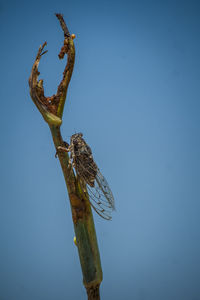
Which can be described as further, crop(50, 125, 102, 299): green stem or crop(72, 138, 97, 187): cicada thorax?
crop(50, 125, 102, 299): green stem

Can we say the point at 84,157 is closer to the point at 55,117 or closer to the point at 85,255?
the point at 55,117

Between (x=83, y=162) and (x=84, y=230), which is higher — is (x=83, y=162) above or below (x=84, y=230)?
above

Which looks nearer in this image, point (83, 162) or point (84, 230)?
point (83, 162)

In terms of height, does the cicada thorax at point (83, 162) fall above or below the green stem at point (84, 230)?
above

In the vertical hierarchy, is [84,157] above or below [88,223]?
above

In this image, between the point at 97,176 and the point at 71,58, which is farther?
the point at 71,58

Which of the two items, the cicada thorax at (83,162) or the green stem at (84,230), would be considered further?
the green stem at (84,230)

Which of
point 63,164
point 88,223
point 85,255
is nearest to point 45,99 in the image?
point 63,164

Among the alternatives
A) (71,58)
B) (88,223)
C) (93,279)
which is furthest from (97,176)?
(71,58)

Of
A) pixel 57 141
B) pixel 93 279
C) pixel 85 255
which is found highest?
pixel 57 141

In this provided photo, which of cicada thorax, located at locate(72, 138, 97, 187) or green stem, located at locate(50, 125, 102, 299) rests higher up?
cicada thorax, located at locate(72, 138, 97, 187)
